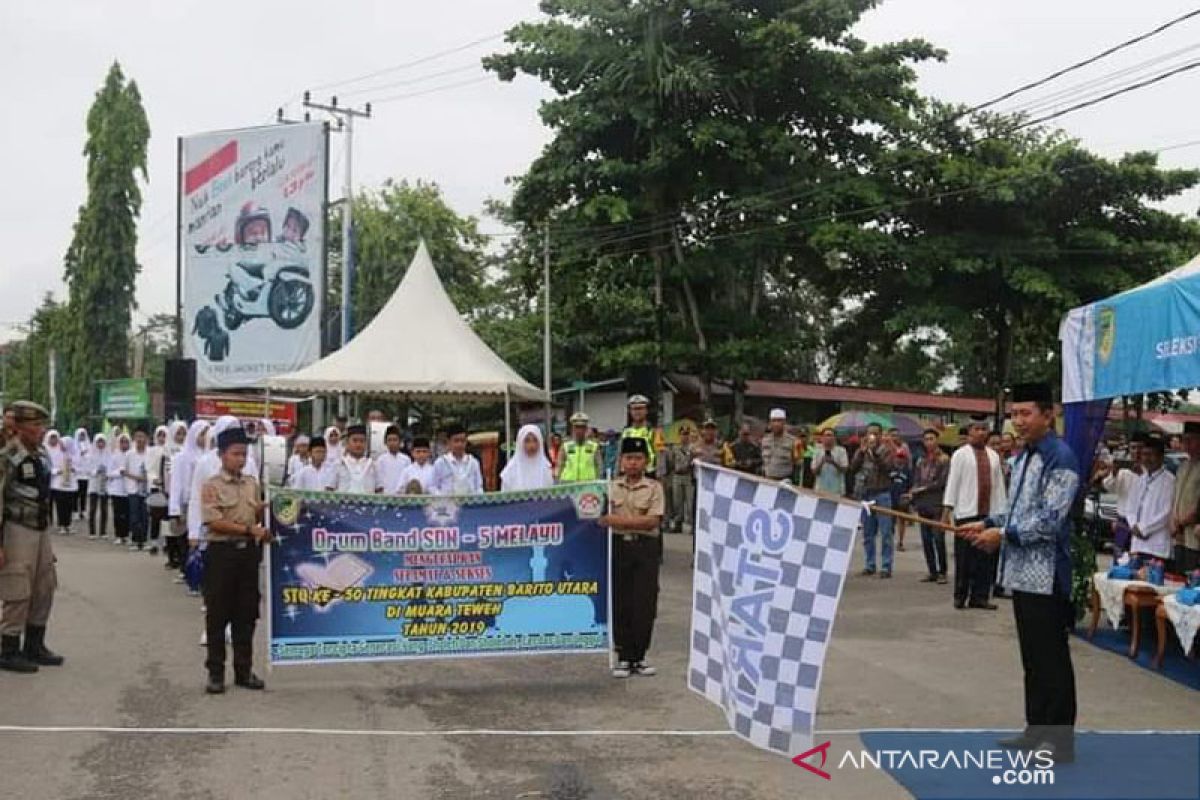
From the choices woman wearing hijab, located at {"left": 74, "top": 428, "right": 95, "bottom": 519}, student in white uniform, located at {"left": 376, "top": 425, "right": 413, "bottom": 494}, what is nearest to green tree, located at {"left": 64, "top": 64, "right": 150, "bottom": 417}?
woman wearing hijab, located at {"left": 74, "top": 428, "right": 95, "bottom": 519}

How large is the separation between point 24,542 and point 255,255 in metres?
20.5

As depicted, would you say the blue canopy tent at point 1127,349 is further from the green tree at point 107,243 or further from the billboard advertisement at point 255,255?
the green tree at point 107,243

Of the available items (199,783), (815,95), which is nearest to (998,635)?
(199,783)

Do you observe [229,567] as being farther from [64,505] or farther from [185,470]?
[64,505]

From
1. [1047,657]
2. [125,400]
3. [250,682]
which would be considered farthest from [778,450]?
[125,400]

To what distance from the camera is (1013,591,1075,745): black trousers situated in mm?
5770

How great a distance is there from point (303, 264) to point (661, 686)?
21.7 m

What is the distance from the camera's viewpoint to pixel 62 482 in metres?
20.8

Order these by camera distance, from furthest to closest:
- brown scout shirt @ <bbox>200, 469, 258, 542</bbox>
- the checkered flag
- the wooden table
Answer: the wooden table
brown scout shirt @ <bbox>200, 469, 258, 542</bbox>
the checkered flag

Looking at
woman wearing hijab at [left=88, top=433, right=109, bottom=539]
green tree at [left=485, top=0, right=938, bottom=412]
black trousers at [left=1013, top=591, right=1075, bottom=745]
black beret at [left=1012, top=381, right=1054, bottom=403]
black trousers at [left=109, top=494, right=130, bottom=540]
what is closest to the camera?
black trousers at [left=1013, top=591, right=1075, bottom=745]

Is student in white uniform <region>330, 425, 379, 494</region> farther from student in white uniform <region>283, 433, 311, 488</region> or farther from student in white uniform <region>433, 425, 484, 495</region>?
student in white uniform <region>433, 425, 484, 495</region>

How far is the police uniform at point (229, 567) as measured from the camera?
24.9 ft

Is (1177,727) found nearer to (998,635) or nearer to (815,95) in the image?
(998,635)

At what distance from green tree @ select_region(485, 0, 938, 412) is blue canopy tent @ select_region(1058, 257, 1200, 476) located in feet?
51.7
